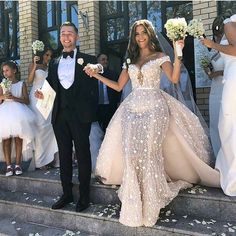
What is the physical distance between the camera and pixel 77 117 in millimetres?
4016

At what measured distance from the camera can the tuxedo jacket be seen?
4009 millimetres

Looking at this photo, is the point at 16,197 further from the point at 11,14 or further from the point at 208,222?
the point at 11,14

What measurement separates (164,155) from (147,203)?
719 millimetres

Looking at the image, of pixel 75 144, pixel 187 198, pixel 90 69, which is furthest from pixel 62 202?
pixel 90 69

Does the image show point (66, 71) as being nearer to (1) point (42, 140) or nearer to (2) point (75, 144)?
(2) point (75, 144)

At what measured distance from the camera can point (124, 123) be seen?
388cm

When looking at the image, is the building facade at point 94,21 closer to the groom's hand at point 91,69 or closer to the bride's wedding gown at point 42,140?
the bride's wedding gown at point 42,140

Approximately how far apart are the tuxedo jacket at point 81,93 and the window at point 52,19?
398 centimetres

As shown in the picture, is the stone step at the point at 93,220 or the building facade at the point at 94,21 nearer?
the stone step at the point at 93,220

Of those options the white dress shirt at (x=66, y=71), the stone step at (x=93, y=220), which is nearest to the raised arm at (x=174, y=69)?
the white dress shirt at (x=66, y=71)

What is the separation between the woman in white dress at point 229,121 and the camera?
12.2ft

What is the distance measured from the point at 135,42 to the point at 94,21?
344 cm

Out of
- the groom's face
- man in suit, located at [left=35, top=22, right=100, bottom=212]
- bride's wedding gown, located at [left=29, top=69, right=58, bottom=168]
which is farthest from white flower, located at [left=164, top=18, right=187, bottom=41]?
bride's wedding gown, located at [left=29, top=69, right=58, bottom=168]

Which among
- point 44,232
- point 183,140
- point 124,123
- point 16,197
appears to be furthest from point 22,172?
point 183,140
